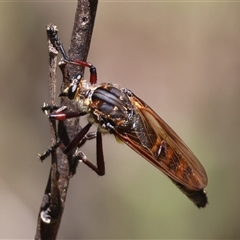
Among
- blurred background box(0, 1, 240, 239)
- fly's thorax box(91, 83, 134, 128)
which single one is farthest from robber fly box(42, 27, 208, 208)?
blurred background box(0, 1, 240, 239)

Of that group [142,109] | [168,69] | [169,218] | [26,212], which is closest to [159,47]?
[168,69]

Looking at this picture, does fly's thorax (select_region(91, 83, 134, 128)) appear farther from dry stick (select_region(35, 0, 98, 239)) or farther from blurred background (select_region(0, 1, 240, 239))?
blurred background (select_region(0, 1, 240, 239))

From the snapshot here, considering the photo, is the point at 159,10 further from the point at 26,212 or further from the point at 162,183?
the point at 26,212

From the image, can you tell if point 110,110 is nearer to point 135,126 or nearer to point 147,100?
point 135,126

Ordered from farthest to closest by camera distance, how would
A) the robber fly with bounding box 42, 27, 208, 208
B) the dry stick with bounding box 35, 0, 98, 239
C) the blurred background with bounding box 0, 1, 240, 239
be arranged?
the blurred background with bounding box 0, 1, 240, 239 → the robber fly with bounding box 42, 27, 208, 208 → the dry stick with bounding box 35, 0, 98, 239

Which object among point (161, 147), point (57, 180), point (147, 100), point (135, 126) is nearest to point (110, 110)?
point (135, 126)

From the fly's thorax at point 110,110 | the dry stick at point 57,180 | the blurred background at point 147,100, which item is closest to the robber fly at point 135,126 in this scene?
the fly's thorax at point 110,110

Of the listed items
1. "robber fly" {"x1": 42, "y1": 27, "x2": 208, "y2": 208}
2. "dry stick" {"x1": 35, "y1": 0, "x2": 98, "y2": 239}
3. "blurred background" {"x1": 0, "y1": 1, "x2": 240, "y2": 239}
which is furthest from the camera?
"blurred background" {"x1": 0, "y1": 1, "x2": 240, "y2": 239}

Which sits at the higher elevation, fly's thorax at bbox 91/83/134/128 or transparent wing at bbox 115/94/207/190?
fly's thorax at bbox 91/83/134/128

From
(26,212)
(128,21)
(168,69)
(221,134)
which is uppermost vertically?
(128,21)
